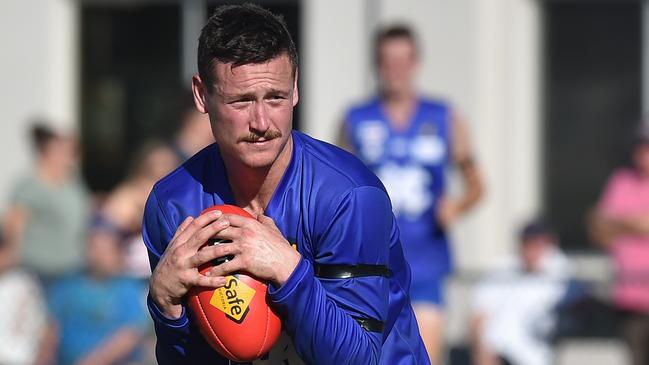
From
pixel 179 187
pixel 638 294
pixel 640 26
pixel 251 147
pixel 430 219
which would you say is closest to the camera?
pixel 251 147

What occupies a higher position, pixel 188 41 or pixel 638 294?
pixel 188 41

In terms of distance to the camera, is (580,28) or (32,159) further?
(32,159)

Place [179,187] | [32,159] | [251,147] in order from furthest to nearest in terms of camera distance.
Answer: [32,159] → [179,187] → [251,147]

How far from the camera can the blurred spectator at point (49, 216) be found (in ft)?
33.6

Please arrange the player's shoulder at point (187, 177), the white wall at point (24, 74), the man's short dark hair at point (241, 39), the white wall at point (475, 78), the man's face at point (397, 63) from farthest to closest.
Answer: the white wall at point (24, 74), the white wall at point (475, 78), the man's face at point (397, 63), the player's shoulder at point (187, 177), the man's short dark hair at point (241, 39)

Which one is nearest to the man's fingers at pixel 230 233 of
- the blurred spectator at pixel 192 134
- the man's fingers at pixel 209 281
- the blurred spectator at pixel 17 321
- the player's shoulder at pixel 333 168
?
the man's fingers at pixel 209 281

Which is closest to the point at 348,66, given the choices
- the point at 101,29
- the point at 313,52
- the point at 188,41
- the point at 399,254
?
the point at 313,52

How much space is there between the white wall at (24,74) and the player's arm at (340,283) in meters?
8.05

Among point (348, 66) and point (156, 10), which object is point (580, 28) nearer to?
point (348, 66)

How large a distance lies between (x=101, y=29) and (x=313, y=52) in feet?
6.77

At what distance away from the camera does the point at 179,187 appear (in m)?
4.38

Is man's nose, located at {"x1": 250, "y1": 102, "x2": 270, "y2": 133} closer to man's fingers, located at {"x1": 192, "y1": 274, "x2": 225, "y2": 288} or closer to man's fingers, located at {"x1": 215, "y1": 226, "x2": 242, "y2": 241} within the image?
man's fingers, located at {"x1": 215, "y1": 226, "x2": 242, "y2": 241}

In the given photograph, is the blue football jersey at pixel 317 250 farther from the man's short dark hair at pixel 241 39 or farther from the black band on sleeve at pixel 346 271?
the man's short dark hair at pixel 241 39

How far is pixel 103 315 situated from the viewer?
951cm
